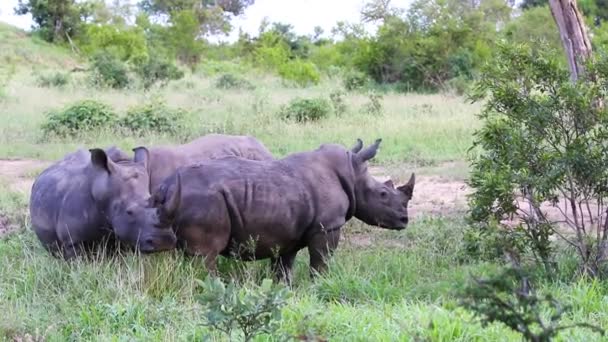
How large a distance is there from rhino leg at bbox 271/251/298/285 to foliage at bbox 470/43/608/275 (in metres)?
1.37

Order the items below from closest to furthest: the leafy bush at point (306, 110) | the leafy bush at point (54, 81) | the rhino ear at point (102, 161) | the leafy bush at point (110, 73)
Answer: the rhino ear at point (102, 161)
the leafy bush at point (306, 110)
the leafy bush at point (110, 73)
the leafy bush at point (54, 81)

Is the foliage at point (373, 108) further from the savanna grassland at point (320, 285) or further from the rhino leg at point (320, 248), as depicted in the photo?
the rhino leg at point (320, 248)

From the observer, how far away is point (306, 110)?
13898 mm

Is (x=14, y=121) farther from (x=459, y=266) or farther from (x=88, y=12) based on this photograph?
(x=88, y=12)

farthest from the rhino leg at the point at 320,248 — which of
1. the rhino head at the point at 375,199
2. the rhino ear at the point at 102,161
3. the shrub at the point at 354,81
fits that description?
the shrub at the point at 354,81

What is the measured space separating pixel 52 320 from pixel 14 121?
1007 centimetres

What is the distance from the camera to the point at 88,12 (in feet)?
116

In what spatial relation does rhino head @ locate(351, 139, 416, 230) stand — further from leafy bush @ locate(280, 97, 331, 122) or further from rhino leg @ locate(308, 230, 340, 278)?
leafy bush @ locate(280, 97, 331, 122)

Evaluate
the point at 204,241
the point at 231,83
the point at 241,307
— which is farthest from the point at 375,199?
the point at 231,83

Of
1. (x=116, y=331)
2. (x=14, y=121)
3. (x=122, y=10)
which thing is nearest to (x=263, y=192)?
(x=116, y=331)

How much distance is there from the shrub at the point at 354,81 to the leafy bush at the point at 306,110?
713 centimetres

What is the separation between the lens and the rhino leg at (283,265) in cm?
622

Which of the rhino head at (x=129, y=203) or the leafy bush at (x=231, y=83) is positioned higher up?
the rhino head at (x=129, y=203)

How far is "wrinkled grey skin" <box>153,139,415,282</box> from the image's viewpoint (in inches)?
225
